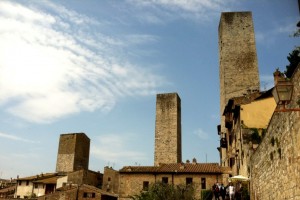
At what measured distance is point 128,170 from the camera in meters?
35.9

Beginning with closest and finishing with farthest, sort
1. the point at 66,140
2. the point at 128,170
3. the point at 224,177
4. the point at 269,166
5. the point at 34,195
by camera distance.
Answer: the point at 269,166, the point at 224,177, the point at 128,170, the point at 34,195, the point at 66,140

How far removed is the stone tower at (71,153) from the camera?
5803cm

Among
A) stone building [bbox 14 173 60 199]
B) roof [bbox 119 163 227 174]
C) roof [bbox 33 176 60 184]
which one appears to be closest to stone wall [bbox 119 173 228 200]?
roof [bbox 119 163 227 174]

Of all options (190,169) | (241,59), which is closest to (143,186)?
(190,169)

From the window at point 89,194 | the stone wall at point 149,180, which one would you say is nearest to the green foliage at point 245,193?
the stone wall at point 149,180

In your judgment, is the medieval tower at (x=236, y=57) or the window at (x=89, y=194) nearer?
the medieval tower at (x=236, y=57)

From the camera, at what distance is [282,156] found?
9500 mm

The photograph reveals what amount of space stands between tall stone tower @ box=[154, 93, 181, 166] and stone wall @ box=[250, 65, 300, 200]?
30.4 m

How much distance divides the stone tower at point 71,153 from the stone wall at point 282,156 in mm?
47679

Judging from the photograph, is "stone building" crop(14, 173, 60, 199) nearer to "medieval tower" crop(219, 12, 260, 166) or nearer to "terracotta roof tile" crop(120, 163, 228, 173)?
"terracotta roof tile" crop(120, 163, 228, 173)

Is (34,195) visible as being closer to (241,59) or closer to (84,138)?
(84,138)

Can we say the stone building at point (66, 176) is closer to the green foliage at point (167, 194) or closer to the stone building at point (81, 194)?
the stone building at point (81, 194)

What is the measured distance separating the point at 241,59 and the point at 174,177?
13.9 metres

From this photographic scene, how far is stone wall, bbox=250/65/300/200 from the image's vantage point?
8.11 m
